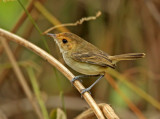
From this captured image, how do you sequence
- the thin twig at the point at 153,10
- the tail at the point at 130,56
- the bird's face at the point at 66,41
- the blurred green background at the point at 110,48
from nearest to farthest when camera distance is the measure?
1. the tail at the point at 130,56
2. the bird's face at the point at 66,41
3. the thin twig at the point at 153,10
4. the blurred green background at the point at 110,48

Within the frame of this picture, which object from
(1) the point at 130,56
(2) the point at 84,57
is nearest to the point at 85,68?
(2) the point at 84,57

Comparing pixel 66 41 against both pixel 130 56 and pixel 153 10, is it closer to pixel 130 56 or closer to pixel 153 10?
pixel 130 56

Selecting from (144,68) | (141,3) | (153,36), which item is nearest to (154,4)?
(141,3)

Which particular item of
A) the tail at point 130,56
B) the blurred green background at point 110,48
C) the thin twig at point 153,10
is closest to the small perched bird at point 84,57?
the tail at point 130,56

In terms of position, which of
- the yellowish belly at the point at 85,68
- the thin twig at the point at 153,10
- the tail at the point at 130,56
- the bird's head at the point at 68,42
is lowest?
the tail at the point at 130,56

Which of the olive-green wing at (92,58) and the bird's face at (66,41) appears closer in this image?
the olive-green wing at (92,58)

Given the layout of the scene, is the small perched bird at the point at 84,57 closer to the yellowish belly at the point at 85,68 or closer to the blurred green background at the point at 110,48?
the yellowish belly at the point at 85,68

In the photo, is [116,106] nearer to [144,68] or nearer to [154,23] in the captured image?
[144,68]
